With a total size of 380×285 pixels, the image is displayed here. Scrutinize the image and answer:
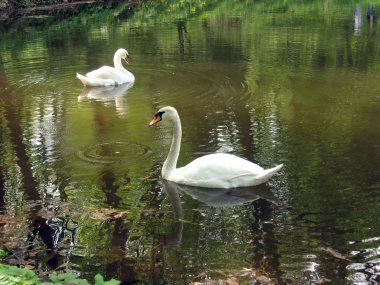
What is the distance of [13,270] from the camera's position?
14.6ft

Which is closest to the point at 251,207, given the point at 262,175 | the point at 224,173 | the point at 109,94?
the point at 262,175

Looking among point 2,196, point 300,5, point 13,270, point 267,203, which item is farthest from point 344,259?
point 300,5

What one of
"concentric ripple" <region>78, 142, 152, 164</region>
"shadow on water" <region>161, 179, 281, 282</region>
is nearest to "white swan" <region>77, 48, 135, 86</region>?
"concentric ripple" <region>78, 142, 152, 164</region>

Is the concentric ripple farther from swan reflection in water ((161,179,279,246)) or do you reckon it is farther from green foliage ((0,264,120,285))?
green foliage ((0,264,120,285))

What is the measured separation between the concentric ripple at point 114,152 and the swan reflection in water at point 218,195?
1.25 m

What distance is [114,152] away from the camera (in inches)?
372

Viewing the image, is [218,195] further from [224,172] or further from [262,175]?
[262,175]

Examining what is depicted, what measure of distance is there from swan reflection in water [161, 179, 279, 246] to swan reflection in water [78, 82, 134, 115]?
4.66 metres

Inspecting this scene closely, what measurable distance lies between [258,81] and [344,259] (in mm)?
8513

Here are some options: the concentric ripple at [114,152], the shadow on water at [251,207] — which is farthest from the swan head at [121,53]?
Answer: the shadow on water at [251,207]

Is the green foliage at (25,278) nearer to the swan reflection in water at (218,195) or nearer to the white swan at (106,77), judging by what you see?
the swan reflection in water at (218,195)

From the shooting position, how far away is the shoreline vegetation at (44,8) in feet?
113

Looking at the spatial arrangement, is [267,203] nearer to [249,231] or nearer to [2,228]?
[249,231]

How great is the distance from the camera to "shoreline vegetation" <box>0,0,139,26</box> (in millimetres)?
34559
